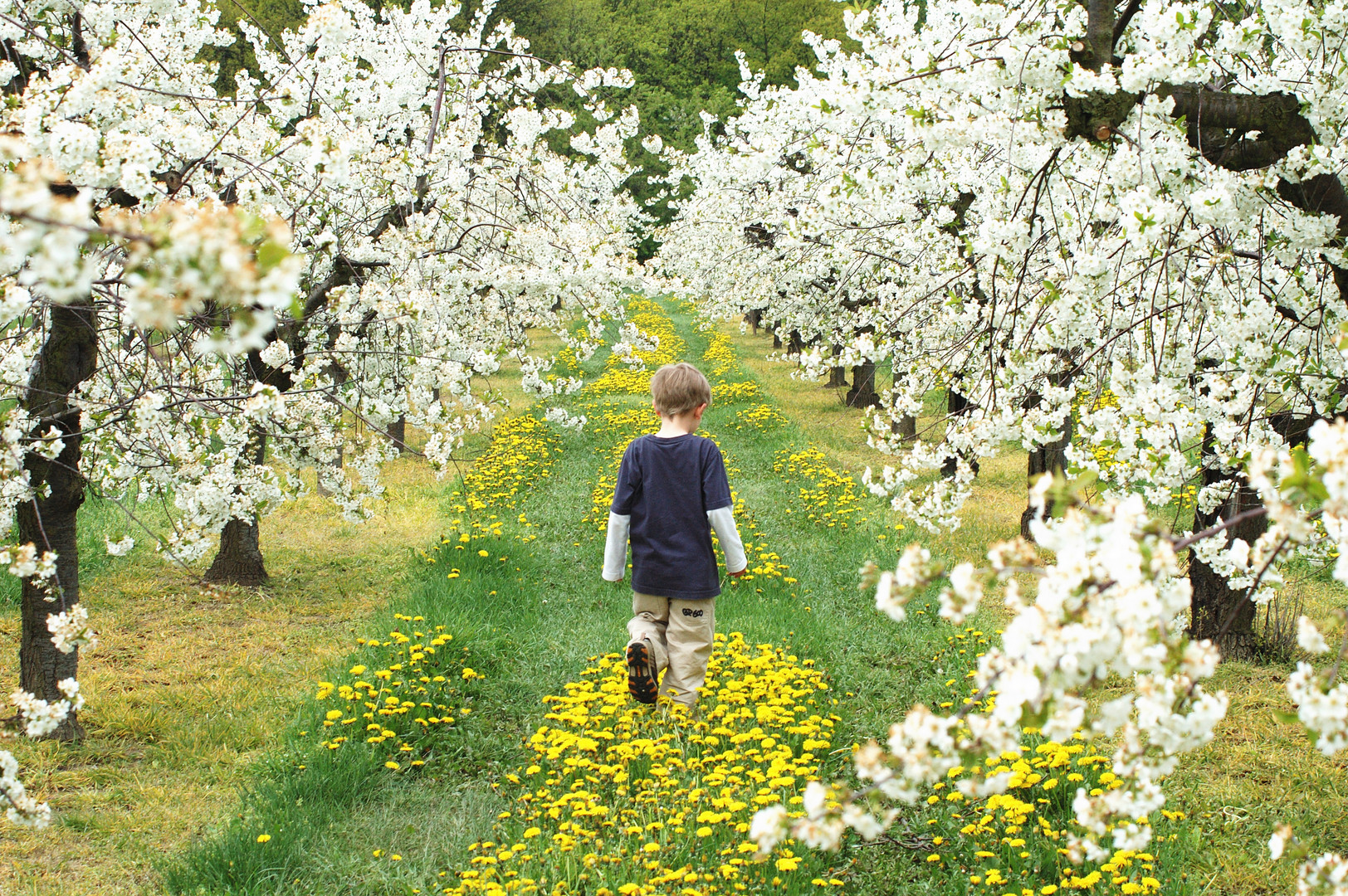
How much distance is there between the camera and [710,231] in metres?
17.9

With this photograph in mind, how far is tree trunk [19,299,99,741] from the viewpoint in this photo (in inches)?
168

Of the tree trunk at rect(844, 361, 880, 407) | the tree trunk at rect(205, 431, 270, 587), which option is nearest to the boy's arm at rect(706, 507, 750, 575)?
the tree trunk at rect(205, 431, 270, 587)

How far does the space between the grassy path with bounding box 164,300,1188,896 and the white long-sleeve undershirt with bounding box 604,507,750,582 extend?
57 centimetres

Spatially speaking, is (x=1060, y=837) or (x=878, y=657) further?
(x=878, y=657)

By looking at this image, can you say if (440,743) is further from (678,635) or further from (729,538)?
(729,538)

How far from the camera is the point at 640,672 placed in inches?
164

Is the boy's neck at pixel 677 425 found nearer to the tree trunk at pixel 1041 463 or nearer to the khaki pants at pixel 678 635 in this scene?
the khaki pants at pixel 678 635

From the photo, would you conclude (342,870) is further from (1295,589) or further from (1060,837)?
(1295,589)

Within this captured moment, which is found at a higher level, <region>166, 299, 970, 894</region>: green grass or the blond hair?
the blond hair

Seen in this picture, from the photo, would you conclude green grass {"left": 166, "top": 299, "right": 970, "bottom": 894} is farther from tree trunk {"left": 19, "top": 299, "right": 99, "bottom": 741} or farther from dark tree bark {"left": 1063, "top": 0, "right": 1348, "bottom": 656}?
dark tree bark {"left": 1063, "top": 0, "right": 1348, "bottom": 656}

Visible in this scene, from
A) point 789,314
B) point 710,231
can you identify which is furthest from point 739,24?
point 789,314

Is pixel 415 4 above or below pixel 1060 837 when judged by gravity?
above

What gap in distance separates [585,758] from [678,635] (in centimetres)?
83

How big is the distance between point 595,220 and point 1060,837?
300 inches
